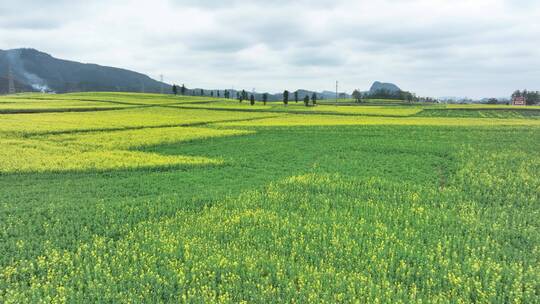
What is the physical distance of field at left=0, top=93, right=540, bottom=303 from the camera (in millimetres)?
7984

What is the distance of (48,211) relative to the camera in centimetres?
1314

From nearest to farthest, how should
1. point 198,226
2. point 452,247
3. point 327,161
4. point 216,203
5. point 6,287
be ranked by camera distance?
point 6,287
point 452,247
point 198,226
point 216,203
point 327,161

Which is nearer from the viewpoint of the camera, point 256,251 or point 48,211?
point 256,251

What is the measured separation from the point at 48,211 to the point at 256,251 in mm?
8045

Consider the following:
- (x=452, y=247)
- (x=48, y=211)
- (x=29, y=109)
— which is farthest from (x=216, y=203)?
(x=29, y=109)

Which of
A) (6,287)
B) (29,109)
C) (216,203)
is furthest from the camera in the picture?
(29,109)

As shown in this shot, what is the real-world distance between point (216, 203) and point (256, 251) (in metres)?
4.88

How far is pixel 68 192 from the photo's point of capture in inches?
637

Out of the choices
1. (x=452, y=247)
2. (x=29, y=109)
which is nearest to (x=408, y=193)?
(x=452, y=247)

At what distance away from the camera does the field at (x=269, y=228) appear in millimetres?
7984

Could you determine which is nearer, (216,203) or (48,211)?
(48,211)

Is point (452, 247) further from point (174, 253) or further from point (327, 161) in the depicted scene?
point (327, 161)

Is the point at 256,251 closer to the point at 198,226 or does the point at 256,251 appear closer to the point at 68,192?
the point at 198,226

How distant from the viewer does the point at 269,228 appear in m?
11.4
